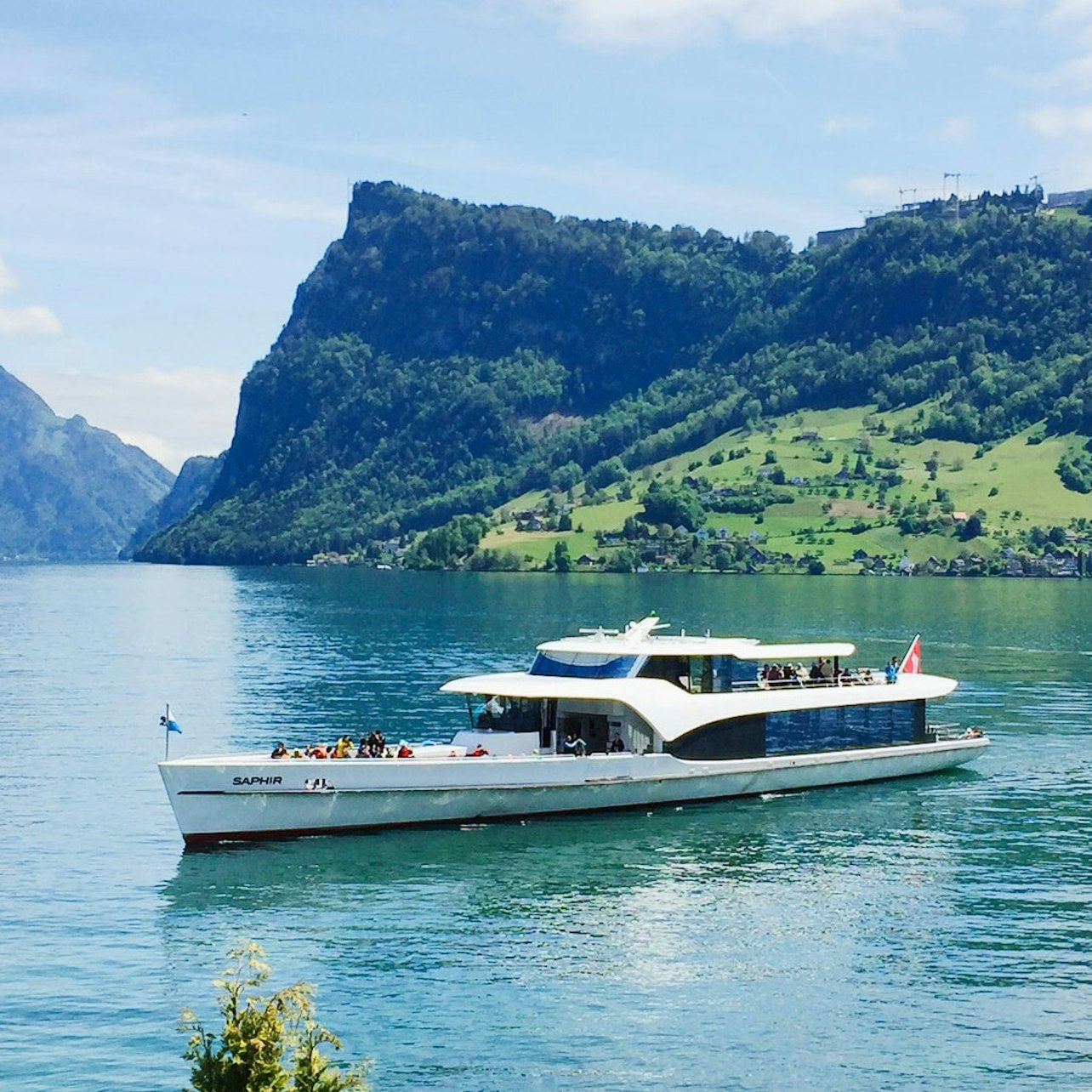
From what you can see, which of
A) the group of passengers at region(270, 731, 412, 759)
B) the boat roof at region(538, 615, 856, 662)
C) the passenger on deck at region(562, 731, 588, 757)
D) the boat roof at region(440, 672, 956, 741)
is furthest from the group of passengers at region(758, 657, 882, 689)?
the group of passengers at region(270, 731, 412, 759)

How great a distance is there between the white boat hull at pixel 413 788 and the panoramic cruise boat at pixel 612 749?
5 centimetres

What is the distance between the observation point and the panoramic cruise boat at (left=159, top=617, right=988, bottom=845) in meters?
54.9

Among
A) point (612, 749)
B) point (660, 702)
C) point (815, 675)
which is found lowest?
point (612, 749)

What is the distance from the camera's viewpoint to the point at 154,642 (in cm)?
15338

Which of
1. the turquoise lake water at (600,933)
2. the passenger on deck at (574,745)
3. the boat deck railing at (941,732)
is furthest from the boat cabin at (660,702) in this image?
the boat deck railing at (941,732)

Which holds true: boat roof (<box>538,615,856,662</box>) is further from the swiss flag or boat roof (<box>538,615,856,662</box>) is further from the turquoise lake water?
the swiss flag

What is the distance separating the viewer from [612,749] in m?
61.5

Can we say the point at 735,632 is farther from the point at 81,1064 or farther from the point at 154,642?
the point at 81,1064

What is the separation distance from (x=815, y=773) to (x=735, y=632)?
261 ft

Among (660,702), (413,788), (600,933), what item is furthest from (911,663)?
(600,933)

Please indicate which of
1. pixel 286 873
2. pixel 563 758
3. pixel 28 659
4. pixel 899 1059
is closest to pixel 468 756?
pixel 563 758

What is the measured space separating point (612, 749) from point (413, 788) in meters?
8.82

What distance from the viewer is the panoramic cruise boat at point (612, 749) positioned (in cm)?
5494

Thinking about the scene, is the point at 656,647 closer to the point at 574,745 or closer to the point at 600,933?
the point at 574,745
